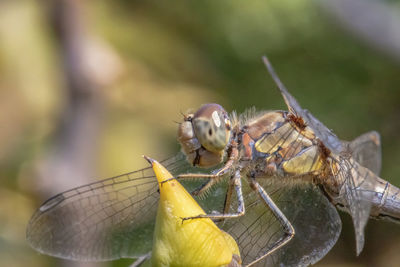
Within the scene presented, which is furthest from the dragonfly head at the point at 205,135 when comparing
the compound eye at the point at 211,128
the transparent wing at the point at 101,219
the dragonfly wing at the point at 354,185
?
the dragonfly wing at the point at 354,185

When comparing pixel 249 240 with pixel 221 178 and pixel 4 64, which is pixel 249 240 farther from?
pixel 4 64

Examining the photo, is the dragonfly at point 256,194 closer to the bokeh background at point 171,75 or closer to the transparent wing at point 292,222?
the transparent wing at point 292,222

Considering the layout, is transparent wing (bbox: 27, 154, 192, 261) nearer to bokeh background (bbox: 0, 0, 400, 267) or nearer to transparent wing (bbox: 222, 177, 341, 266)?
transparent wing (bbox: 222, 177, 341, 266)

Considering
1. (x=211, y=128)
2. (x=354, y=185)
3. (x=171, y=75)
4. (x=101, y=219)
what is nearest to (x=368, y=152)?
(x=354, y=185)

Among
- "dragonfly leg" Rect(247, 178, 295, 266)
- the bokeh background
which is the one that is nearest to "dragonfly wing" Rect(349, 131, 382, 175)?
"dragonfly leg" Rect(247, 178, 295, 266)

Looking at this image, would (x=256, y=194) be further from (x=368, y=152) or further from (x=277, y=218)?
(x=368, y=152)

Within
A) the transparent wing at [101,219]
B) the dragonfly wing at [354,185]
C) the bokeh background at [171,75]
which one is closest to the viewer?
the dragonfly wing at [354,185]
